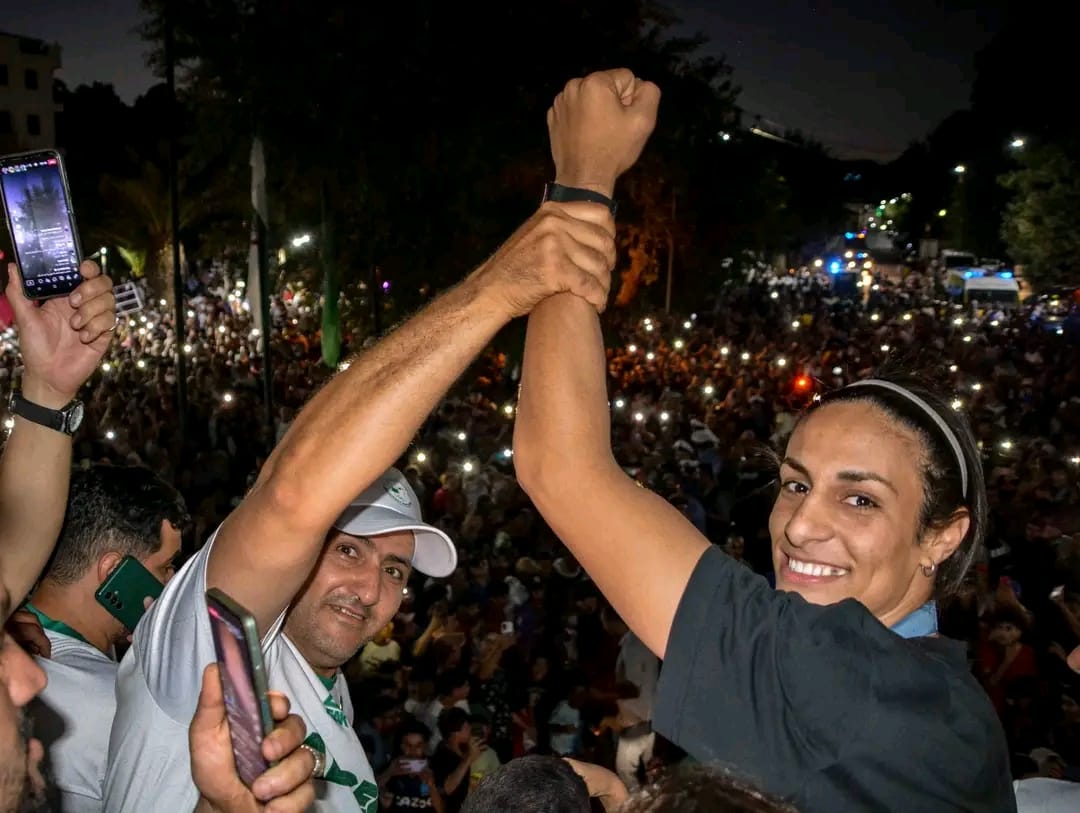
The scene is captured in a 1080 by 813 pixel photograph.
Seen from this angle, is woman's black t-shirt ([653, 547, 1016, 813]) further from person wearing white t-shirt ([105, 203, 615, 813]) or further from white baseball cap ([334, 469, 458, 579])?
white baseball cap ([334, 469, 458, 579])

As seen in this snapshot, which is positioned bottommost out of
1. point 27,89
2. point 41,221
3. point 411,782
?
point 411,782

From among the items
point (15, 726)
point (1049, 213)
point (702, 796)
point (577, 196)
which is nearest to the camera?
point (702, 796)

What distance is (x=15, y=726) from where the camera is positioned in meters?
1.72

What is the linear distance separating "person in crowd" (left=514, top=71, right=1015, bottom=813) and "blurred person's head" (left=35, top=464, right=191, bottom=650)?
2.03 metres

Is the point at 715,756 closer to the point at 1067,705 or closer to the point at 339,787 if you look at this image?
the point at 339,787

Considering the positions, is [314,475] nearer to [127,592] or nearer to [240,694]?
[240,694]

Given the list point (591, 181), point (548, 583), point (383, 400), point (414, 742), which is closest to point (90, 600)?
point (383, 400)

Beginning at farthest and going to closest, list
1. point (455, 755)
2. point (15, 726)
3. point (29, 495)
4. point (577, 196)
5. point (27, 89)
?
1. point (27, 89)
2. point (455, 755)
3. point (29, 495)
4. point (577, 196)
5. point (15, 726)

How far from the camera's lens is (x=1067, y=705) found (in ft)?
18.8

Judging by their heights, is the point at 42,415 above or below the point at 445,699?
above

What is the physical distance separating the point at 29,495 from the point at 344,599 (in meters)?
1.03

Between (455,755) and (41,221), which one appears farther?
(455,755)

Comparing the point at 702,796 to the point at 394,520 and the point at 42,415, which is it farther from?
the point at 42,415

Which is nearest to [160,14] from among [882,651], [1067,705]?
[1067,705]
